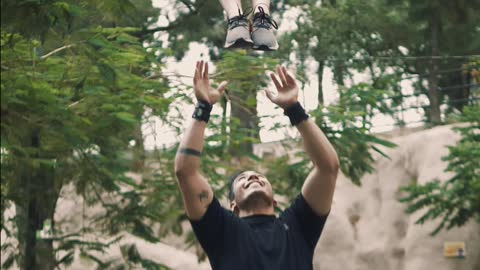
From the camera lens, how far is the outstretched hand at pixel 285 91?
337 centimetres

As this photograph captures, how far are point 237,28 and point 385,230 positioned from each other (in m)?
13.9

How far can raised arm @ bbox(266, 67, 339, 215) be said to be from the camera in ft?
11.1

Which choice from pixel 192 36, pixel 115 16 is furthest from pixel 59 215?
pixel 115 16

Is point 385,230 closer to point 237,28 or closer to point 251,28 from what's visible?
point 251,28

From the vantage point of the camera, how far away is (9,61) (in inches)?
301

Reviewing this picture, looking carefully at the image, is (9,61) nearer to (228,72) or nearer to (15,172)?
(15,172)

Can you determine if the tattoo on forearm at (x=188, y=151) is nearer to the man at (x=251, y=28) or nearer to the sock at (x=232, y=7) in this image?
the man at (x=251, y=28)

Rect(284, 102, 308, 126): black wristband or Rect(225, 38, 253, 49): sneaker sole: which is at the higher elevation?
Rect(225, 38, 253, 49): sneaker sole

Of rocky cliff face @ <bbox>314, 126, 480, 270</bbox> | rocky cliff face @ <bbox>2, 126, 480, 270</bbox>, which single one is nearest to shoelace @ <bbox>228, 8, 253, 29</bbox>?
rocky cliff face @ <bbox>2, 126, 480, 270</bbox>

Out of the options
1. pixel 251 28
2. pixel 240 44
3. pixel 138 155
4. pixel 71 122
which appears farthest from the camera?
pixel 138 155

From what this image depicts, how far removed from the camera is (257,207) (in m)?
3.54

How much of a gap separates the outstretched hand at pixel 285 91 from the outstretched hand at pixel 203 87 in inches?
9.3

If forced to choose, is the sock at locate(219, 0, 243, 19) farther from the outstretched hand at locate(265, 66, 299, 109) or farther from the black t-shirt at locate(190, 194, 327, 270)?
the black t-shirt at locate(190, 194, 327, 270)

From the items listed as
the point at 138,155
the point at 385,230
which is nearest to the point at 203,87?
the point at 138,155
